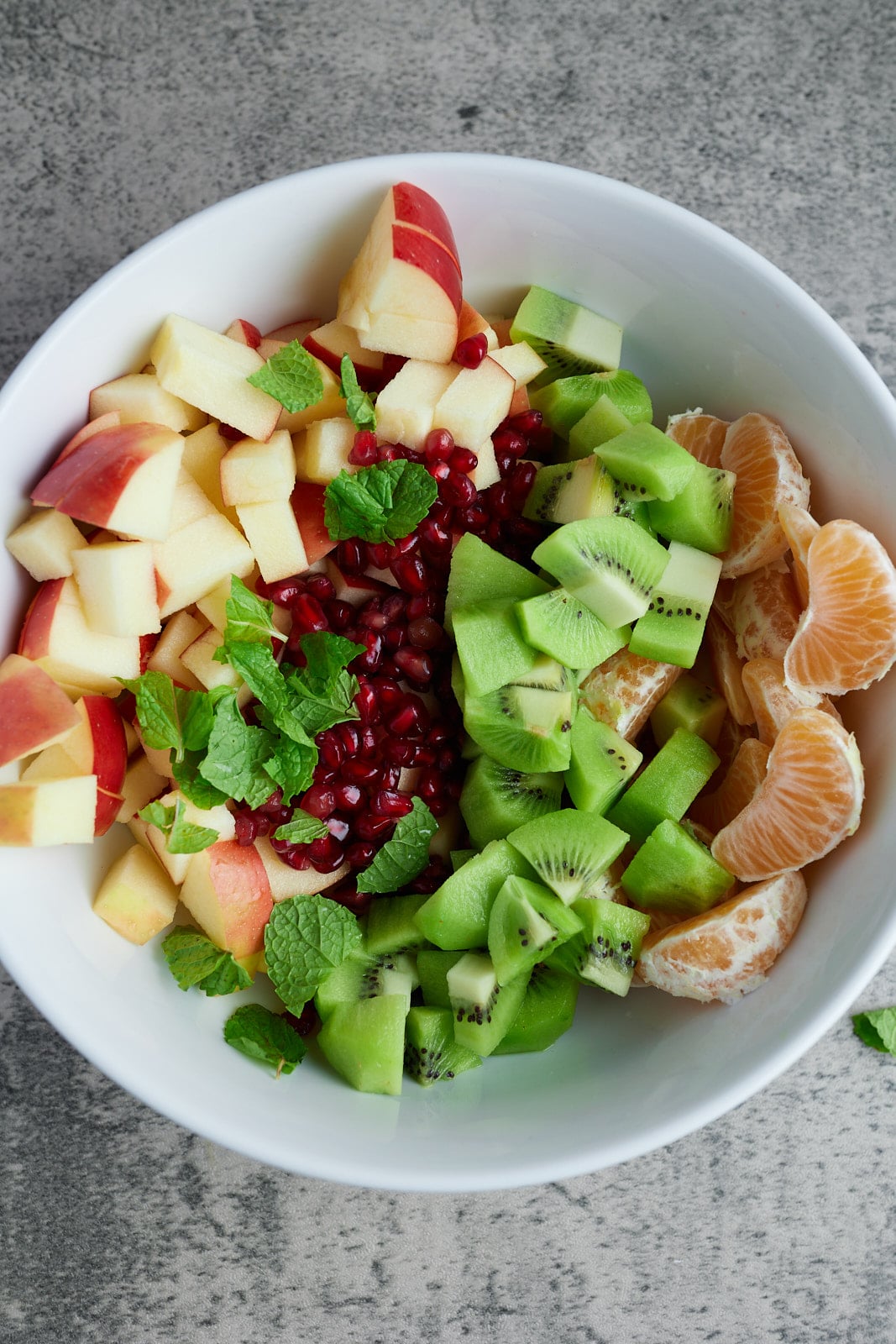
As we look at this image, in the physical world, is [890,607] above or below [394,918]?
above

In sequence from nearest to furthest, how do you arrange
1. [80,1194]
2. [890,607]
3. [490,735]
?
[890,607], [490,735], [80,1194]

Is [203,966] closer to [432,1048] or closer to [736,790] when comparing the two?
[432,1048]

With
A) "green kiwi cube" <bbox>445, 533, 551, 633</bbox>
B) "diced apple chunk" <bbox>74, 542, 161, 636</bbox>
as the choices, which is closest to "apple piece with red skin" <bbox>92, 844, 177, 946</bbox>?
"diced apple chunk" <bbox>74, 542, 161, 636</bbox>

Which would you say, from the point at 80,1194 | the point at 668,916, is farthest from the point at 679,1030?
the point at 80,1194

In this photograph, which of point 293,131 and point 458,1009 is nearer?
point 458,1009

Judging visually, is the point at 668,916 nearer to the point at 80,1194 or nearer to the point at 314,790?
the point at 314,790

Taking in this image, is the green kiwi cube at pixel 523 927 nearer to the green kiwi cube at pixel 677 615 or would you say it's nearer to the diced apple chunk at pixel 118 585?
the green kiwi cube at pixel 677 615
